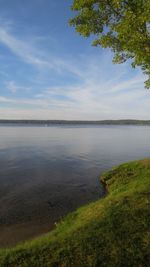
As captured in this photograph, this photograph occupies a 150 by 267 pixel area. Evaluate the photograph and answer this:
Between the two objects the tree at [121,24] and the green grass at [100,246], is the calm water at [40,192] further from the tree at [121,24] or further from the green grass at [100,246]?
the tree at [121,24]

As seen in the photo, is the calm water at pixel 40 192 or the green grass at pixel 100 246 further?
the calm water at pixel 40 192

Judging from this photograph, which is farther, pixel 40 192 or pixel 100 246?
pixel 40 192

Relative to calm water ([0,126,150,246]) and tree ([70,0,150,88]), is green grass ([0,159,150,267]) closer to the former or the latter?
calm water ([0,126,150,246])

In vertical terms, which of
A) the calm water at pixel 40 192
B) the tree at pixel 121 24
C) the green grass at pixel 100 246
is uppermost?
the tree at pixel 121 24

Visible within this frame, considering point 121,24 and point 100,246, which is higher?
point 121,24

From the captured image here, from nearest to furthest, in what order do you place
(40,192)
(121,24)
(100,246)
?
(100,246), (121,24), (40,192)

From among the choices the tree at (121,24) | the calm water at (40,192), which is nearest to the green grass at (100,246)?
the calm water at (40,192)

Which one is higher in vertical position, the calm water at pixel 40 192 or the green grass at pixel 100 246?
the green grass at pixel 100 246

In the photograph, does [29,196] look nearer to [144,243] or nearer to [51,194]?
[51,194]

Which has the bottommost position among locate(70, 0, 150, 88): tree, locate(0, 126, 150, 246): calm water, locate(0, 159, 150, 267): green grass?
locate(0, 126, 150, 246): calm water

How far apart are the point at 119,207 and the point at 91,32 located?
15.0m

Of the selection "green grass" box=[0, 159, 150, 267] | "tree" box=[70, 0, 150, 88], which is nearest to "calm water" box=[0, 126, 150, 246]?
"green grass" box=[0, 159, 150, 267]

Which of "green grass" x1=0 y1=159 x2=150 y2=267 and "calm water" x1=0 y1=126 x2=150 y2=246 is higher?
"green grass" x1=0 y1=159 x2=150 y2=267

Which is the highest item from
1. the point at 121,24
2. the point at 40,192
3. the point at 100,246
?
the point at 121,24
